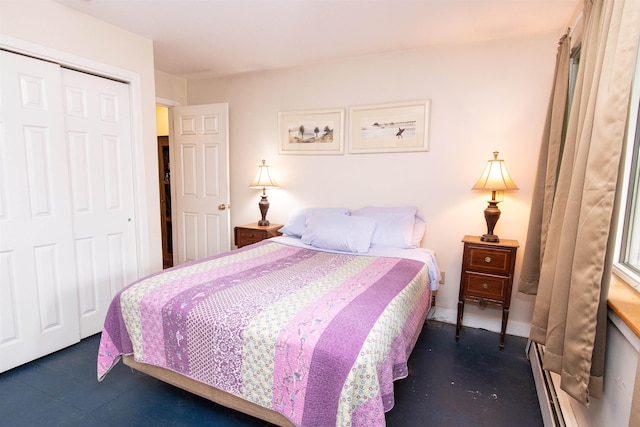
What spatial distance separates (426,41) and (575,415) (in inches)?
105

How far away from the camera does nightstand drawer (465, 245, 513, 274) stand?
2.45 metres

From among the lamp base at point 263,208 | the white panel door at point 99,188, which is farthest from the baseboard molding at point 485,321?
the white panel door at point 99,188

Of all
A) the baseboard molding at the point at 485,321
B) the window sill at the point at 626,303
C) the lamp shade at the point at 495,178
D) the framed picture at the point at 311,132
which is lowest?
the baseboard molding at the point at 485,321

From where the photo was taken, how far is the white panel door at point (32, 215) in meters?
2.04

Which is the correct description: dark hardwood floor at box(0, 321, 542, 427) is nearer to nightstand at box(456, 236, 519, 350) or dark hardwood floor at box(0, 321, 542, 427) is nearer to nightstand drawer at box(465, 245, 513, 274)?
nightstand at box(456, 236, 519, 350)

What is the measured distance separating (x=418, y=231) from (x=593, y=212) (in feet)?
5.65

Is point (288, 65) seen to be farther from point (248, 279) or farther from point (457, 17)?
point (248, 279)

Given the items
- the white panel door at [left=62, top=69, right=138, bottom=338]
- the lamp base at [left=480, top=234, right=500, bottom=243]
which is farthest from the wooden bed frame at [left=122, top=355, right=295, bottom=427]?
the lamp base at [left=480, top=234, right=500, bottom=243]

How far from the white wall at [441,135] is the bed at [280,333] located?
2.80 ft

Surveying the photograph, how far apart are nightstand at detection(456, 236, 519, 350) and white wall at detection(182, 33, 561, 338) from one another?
335 mm

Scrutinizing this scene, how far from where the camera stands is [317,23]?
246 cm

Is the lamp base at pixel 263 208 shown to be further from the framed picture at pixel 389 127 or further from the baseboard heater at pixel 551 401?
the baseboard heater at pixel 551 401

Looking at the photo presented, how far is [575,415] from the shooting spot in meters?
1.47

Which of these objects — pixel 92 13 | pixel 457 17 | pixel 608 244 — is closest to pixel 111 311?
pixel 92 13
